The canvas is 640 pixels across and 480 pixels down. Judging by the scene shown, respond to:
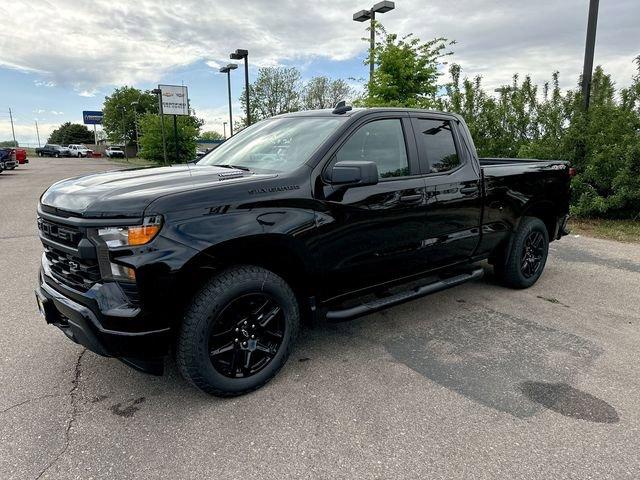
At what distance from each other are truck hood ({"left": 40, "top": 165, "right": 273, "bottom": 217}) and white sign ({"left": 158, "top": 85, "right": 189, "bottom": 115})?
2263 cm

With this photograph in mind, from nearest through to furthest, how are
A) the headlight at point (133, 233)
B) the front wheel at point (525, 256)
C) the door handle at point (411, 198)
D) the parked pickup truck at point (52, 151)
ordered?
the headlight at point (133, 233)
the door handle at point (411, 198)
the front wheel at point (525, 256)
the parked pickup truck at point (52, 151)

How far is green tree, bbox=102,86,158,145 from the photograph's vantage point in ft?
224

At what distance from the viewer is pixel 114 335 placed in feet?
8.19

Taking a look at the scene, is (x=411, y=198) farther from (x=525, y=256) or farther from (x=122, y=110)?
(x=122, y=110)

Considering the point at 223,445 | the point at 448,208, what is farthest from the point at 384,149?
the point at 223,445

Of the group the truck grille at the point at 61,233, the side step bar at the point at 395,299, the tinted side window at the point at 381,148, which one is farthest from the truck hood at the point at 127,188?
the side step bar at the point at 395,299

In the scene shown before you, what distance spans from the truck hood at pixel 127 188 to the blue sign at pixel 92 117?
274 feet

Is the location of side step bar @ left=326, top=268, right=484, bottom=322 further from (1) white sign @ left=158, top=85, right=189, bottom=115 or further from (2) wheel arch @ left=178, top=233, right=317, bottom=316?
(1) white sign @ left=158, top=85, right=189, bottom=115

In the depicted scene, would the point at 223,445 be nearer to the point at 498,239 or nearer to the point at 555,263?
the point at 498,239

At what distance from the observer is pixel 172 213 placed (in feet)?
8.25

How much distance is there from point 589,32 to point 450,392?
8332mm

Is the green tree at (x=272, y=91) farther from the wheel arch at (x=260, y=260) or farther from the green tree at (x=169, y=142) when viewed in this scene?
the wheel arch at (x=260, y=260)

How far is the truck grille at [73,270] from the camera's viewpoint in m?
2.60

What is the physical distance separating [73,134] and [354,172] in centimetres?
11603
